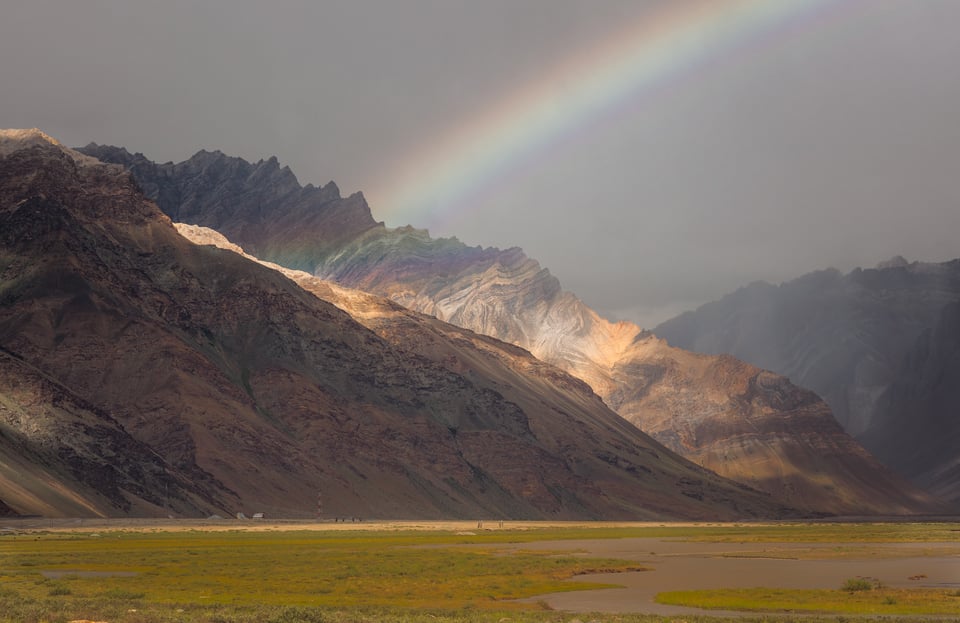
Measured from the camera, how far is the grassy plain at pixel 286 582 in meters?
53.4

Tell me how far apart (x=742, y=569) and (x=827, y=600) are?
88.5 ft

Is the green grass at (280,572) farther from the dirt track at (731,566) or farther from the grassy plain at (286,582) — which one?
the dirt track at (731,566)

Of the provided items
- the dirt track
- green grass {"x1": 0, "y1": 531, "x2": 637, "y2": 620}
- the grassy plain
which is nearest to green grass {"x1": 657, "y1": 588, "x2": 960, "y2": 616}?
the grassy plain

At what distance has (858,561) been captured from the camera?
9869 centimetres

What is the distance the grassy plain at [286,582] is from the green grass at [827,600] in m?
0.33

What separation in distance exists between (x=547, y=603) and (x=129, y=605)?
23861mm

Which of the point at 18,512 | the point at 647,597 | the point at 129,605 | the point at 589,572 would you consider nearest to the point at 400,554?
the point at 589,572

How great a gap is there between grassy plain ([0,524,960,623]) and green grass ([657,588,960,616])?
0.33 m

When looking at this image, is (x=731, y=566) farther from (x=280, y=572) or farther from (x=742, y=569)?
(x=280, y=572)

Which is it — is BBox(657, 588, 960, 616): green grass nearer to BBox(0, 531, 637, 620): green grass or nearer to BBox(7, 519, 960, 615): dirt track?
BBox(7, 519, 960, 615): dirt track

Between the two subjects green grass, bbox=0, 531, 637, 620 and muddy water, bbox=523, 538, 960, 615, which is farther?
muddy water, bbox=523, 538, 960, 615

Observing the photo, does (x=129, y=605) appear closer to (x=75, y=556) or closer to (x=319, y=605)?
(x=319, y=605)

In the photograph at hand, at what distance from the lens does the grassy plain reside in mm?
53375

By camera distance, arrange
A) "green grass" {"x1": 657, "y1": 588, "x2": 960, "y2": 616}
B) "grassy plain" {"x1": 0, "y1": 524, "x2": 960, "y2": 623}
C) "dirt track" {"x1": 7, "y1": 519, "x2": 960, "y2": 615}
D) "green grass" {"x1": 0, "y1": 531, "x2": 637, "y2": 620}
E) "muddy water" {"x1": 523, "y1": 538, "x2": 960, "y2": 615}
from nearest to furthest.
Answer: "grassy plain" {"x1": 0, "y1": 524, "x2": 960, "y2": 623} < "green grass" {"x1": 657, "y1": 588, "x2": 960, "y2": 616} < "green grass" {"x1": 0, "y1": 531, "x2": 637, "y2": 620} < "muddy water" {"x1": 523, "y1": 538, "x2": 960, "y2": 615} < "dirt track" {"x1": 7, "y1": 519, "x2": 960, "y2": 615}
